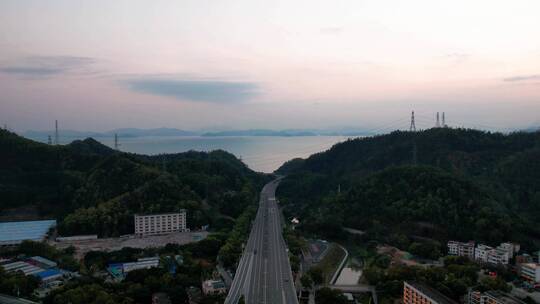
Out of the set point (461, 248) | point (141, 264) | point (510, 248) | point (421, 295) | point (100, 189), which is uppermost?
point (100, 189)

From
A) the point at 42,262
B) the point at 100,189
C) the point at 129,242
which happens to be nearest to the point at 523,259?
the point at 129,242

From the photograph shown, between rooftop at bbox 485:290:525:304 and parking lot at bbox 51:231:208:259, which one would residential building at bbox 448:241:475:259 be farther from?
parking lot at bbox 51:231:208:259

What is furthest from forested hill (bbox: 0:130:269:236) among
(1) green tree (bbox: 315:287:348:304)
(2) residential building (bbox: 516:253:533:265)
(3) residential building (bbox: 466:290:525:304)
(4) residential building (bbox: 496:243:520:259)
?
(3) residential building (bbox: 466:290:525:304)

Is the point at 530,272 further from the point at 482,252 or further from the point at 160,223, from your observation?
the point at 160,223

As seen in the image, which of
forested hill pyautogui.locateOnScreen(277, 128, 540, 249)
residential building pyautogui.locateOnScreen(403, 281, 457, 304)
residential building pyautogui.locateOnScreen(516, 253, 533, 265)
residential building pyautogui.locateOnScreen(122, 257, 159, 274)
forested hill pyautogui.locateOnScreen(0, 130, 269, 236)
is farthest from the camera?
forested hill pyautogui.locateOnScreen(0, 130, 269, 236)

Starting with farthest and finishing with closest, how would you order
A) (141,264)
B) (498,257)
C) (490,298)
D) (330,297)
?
(498,257), (141,264), (330,297), (490,298)

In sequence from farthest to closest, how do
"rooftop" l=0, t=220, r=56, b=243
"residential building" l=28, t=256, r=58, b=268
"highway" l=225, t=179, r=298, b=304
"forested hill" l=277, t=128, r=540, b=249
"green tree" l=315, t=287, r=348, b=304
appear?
1. "forested hill" l=277, t=128, r=540, b=249
2. "rooftop" l=0, t=220, r=56, b=243
3. "residential building" l=28, t=256, r=58, b=268
4. "highway" l=225, t=179, r=298, b=304
5. "green tree" l=315, t=287, r=348, b=304
